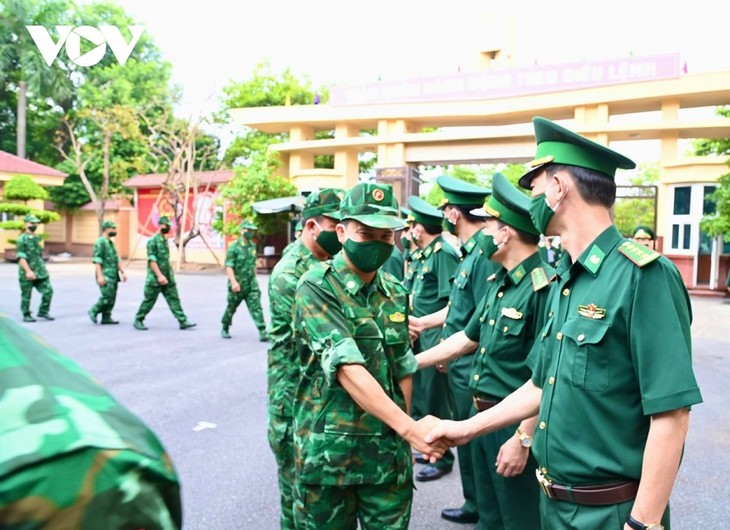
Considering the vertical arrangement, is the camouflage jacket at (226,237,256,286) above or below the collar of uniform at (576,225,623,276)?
below

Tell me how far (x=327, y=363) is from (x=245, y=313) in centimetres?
1086

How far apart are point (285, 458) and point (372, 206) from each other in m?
1.40

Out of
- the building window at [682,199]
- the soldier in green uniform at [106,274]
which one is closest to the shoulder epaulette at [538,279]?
the soldier in green uniform at [106,274]

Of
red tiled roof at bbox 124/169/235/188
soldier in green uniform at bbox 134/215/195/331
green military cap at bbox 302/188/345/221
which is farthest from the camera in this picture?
red tiled roof at bbox 124/169/235/188

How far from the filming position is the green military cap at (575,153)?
6.30 ft

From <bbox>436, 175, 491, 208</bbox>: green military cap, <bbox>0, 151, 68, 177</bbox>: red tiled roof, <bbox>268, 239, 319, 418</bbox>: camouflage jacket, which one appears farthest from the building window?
<bbox>0, 151, 68, 177</bbox>: red tiled roof

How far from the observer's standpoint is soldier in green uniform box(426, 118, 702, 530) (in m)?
1.63

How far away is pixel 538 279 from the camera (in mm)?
2904

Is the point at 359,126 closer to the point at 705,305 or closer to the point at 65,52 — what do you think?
the point at 705,305

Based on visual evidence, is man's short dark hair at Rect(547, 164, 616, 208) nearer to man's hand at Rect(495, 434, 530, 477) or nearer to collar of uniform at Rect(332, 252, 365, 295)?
collar of uniform at Rect(332, 252, 365, 295)

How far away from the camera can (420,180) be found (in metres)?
22.7

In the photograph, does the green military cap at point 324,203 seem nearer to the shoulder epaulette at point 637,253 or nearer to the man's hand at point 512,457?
the man's hand at point 512,457

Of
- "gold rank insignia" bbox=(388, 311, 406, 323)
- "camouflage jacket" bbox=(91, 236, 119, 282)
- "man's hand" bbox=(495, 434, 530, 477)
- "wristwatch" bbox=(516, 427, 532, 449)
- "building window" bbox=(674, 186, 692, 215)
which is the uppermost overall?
"building window" bbox=(674, 186, 692, 215)

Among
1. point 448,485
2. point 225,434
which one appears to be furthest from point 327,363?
point 225,434
